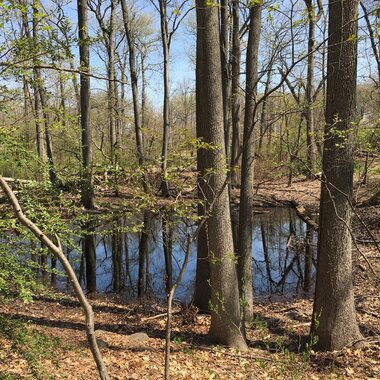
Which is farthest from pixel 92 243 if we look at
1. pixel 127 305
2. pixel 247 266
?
pixel 247 266

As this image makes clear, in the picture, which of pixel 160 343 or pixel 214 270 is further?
pixel 160 343

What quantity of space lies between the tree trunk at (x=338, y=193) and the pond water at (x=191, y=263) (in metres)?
2.82

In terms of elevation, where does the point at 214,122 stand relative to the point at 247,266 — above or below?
above

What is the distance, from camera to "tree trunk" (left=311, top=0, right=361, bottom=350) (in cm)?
532

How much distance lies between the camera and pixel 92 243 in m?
13.5

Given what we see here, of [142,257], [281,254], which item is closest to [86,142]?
[142,257]

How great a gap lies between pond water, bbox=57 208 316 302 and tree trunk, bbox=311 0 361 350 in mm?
2823

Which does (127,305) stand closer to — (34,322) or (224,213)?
(34,322)

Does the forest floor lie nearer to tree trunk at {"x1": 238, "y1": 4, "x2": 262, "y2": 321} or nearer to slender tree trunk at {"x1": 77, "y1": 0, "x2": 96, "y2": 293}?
tree trunk at {"x1": 238, "y1": 4, "x2": 262, "y2": 321}

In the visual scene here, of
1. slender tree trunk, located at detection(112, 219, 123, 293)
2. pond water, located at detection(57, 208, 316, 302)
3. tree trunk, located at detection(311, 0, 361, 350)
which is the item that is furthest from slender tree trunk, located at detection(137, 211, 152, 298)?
tree trunk, located at detection(311, 0, 361, 350)

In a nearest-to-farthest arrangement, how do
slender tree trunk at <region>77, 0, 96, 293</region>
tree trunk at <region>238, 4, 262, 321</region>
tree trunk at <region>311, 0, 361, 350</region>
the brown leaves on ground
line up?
the brown leaves on ground → tree trunk at <region>311, 0, 361, 350</region> → tree trunk at <region>238, 4, 262, 321</region> → slender tree trunk at <region>77, 0, 96, 293</region>

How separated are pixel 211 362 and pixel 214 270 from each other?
1.26m

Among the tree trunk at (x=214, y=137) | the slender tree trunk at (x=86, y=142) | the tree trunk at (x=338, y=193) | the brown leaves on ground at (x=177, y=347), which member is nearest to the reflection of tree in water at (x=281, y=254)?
the brown leaves on ground at (x=177, y=347)

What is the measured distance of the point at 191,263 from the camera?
11.7 m
